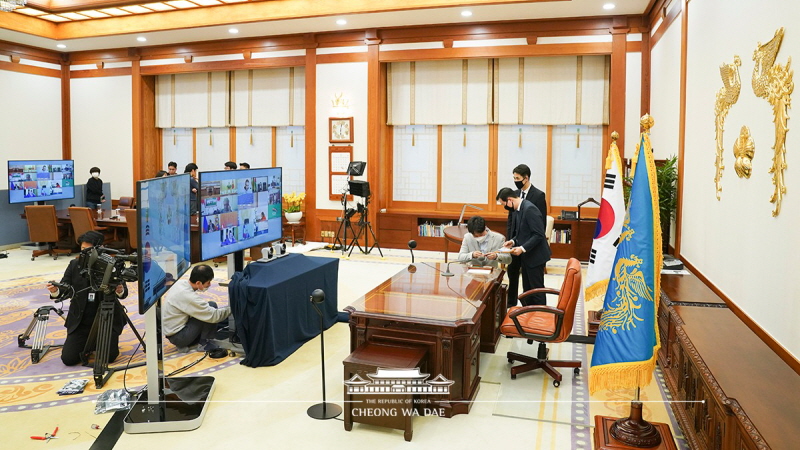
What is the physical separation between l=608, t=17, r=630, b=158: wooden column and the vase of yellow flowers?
559 centimetres

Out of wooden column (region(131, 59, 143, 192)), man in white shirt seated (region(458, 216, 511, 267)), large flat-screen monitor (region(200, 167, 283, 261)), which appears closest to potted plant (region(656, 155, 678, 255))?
man in white shirt seated (region(458, 216, 511, 267))

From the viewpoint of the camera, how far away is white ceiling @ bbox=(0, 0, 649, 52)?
921 cm

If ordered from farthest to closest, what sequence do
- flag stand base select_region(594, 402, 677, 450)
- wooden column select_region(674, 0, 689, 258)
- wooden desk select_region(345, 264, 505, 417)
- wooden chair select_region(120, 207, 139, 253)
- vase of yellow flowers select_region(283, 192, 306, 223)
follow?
vase of yellow flowers select_region(283, 192, 306, 223)
wooden chair select_region(120, 207, 139, 253)
wooden column select_region(674, 0, 689, 258)
wooden desk select_region(345, 264, 505, 417)
flag stand base select_region(594, 402, 677, 450)

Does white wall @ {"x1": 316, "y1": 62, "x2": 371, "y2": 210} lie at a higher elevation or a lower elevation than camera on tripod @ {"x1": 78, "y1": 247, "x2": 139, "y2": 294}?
higher

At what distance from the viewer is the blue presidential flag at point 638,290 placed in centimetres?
340

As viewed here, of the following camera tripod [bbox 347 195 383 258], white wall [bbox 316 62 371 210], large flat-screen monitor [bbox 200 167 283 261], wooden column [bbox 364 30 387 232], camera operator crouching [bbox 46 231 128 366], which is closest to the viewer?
camera operator crouching [bbox 46 231 128 366]

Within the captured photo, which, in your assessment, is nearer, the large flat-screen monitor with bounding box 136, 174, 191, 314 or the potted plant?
the large flat-screen monitor with bounding box 136, 174, 191, 314

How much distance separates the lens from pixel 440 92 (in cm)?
1104

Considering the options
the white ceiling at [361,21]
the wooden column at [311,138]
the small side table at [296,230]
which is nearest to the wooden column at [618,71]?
the white ceiling at [361,21]

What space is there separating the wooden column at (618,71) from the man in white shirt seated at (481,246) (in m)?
4.42

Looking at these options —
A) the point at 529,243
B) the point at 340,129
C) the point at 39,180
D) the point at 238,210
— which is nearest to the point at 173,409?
the point at 238,210

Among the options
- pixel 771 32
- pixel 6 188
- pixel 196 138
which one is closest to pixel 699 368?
pixel 771 32

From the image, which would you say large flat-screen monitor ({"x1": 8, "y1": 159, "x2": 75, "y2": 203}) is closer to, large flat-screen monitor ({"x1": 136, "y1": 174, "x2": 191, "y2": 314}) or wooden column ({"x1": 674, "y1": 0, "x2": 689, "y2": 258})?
large flat-screen monitor ({"x1": 136, "y1": 174, "x2": 191, "y2": 314})

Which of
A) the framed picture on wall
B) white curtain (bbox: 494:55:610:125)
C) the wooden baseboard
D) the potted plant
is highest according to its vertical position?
white curtain (bbox: 494:55:610:125)
